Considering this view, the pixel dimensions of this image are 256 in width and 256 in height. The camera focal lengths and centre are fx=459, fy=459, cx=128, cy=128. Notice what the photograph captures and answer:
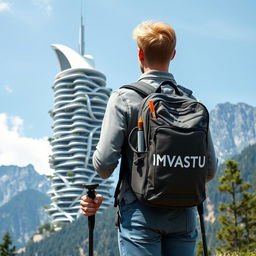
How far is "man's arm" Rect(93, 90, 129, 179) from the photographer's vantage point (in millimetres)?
2622

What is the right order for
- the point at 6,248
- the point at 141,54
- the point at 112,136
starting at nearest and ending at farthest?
the point at 112,136, the point at 141,54, the point at 6,248

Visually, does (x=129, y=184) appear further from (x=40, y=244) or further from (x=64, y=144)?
(x=40, y=244)

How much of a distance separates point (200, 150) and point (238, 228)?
29.9m

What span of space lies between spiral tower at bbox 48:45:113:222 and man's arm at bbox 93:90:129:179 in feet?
410

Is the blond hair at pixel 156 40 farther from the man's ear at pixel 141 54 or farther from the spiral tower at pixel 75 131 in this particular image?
the spiral tower at pixel 75 131

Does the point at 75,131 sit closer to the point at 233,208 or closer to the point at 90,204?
the point at 233,208

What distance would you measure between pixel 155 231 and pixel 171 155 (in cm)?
44

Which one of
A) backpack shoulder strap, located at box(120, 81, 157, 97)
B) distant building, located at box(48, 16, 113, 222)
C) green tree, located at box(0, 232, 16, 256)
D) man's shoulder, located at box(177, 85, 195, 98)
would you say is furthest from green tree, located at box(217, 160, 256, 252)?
distant building, located at box(48, 16, 113, 222)

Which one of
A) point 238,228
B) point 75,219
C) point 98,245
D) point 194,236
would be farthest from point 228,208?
point 98,245

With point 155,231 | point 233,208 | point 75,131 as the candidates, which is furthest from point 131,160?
point 75,131

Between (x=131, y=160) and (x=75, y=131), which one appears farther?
(x=75, y=131)

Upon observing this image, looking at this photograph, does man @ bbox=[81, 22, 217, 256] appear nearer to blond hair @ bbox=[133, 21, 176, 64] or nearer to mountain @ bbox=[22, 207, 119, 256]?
blond hair @ bbox=[133, 21, 176, 64]

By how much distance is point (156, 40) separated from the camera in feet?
9.05

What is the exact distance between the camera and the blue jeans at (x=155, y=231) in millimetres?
2486
